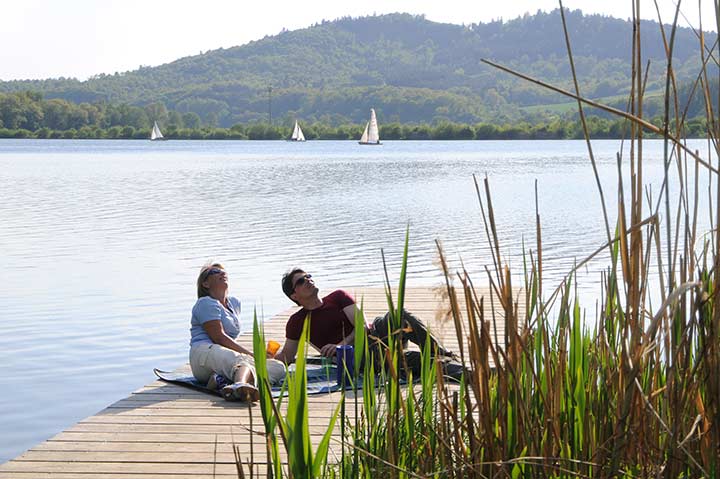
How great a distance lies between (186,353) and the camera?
6676mm

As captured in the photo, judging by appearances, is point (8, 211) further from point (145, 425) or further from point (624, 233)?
point (624, 233)

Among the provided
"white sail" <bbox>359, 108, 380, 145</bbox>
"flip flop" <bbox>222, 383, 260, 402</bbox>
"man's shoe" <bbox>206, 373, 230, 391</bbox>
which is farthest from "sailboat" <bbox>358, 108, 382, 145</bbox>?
"flip flop" <bbox>222, 383, 260, 402</bbox>

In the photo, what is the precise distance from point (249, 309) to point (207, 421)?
4.36 metres

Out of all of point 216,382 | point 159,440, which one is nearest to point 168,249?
point 216,382

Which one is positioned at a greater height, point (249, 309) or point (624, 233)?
point (624, 233)

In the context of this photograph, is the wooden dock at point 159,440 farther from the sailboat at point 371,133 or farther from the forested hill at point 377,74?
the forested hill at point 377,74

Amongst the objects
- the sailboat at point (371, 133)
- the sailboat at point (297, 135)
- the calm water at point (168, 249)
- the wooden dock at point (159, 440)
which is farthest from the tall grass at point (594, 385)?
the sailboat at point (297, 135)

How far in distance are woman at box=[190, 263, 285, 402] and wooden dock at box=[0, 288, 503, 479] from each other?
0.11m

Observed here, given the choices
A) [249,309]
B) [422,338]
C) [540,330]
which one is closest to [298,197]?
[249,309]

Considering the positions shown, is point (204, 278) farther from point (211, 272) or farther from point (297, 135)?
point (297, 135)

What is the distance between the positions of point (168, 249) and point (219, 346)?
784 centimetres

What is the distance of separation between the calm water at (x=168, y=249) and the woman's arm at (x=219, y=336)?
1.01 metres

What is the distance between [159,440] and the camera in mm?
3625

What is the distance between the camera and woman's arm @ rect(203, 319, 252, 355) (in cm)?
463
